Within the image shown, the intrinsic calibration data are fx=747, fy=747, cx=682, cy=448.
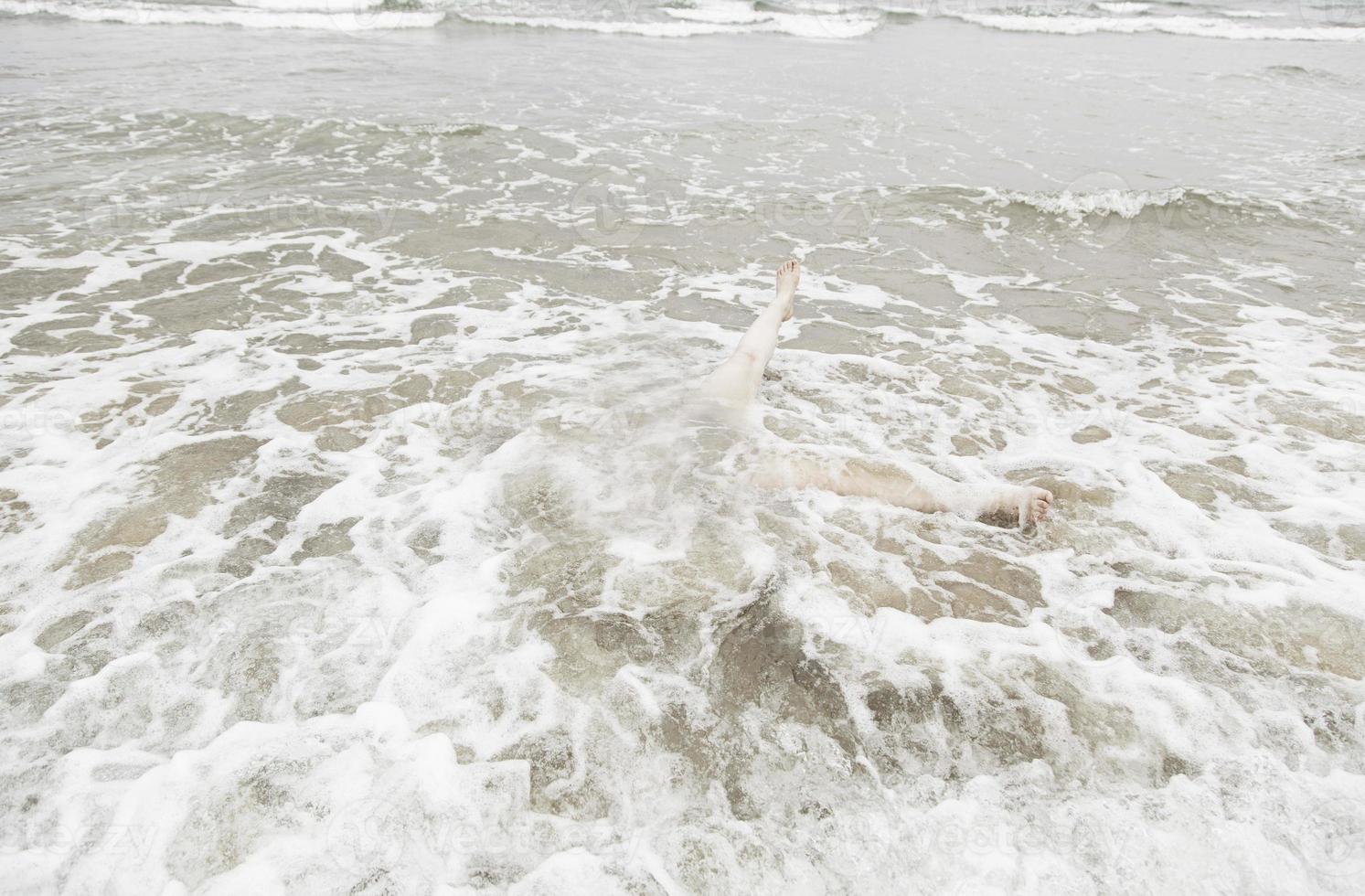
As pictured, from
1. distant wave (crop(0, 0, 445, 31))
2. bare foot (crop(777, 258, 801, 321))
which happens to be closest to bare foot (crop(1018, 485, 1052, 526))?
bare foot (crop(777, 258, 801, 321))

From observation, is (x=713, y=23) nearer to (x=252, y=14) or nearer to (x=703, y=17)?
(x=703, y=17)

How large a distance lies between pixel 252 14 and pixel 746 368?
18948mm

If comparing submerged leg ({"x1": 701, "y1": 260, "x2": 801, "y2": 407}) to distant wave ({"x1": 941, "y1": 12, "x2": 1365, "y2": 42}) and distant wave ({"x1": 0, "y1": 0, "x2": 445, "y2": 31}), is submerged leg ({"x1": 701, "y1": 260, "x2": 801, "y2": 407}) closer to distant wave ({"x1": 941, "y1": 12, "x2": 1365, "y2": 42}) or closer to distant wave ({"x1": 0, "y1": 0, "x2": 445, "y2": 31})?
distant wave ({"x1": 0, "y1": 0, "x2": 445, "y2": 31})

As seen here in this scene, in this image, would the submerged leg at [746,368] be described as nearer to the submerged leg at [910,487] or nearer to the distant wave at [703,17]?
the submerged leg at [910,487]

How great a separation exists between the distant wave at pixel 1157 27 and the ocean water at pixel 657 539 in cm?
1539

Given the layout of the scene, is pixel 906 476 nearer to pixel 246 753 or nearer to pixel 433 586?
pixel 433 586

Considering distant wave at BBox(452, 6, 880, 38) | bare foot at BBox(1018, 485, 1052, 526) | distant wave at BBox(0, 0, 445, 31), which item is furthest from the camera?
distant wave at BBox(452, 6, 880, 38)

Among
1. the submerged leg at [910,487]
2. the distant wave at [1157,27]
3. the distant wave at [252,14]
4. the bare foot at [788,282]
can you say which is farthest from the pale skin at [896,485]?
the distant wave at [1157,27]

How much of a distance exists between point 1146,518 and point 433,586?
3.19m

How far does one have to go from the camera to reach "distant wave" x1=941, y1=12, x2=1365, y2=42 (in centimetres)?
1975

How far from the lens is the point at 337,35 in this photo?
53.0 ft

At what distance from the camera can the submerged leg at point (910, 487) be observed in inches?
134

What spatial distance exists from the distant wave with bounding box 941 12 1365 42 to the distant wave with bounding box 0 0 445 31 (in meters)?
15.6

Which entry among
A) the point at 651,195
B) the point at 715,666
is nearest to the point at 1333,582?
the point at 715,666
